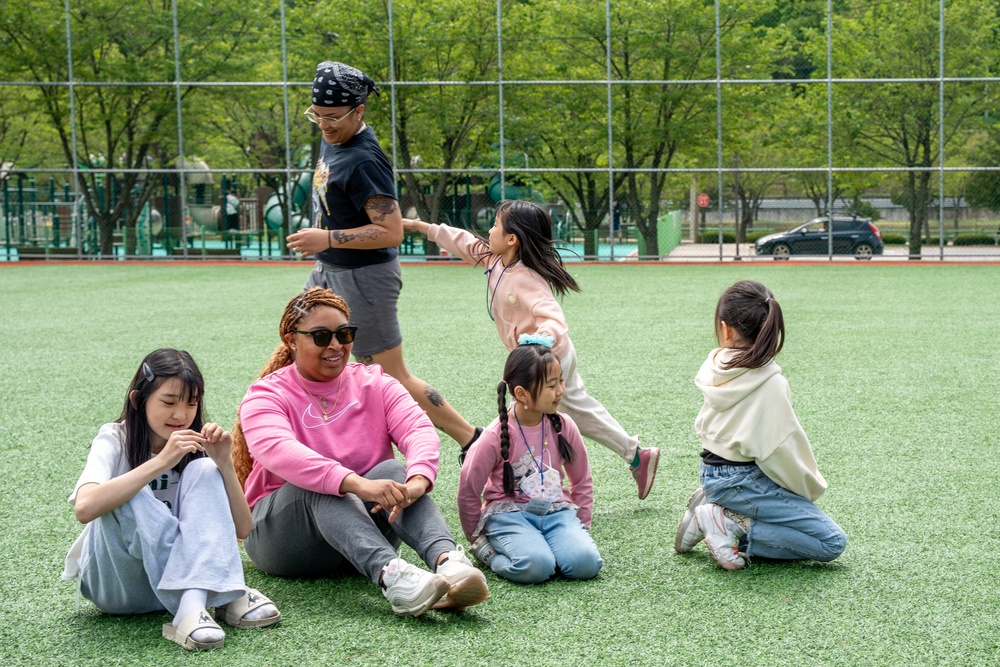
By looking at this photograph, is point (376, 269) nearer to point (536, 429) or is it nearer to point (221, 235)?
point (536, 429)

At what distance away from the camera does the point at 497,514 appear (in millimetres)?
3936

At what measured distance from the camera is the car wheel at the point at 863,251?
819 inches

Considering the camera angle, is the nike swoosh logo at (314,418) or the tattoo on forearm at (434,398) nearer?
the nike swoosh logo at (314,418)

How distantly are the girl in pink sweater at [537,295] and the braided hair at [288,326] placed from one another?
0.91 m

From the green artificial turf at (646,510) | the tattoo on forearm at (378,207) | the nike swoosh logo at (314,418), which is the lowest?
the green artificial turf at (646,510)

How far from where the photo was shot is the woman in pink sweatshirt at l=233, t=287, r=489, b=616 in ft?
11.1

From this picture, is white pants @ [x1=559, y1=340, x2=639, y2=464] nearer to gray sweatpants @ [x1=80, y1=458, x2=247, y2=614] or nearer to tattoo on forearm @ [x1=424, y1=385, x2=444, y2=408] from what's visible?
tattoo on forearm @ [x1=424, y1=385, x2=444, y2=408]

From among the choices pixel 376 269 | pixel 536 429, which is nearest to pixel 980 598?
pixel 536 429

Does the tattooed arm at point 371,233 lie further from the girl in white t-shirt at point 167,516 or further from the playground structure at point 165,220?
the playground structure at point 165,220

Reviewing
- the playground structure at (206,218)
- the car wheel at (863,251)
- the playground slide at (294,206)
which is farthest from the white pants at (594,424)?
the playground slide at (294,206)

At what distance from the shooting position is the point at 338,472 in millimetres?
3463

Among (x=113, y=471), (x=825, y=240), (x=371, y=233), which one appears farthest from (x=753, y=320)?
(x=825, y=240)

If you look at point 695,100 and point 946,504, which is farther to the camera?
point 695,100

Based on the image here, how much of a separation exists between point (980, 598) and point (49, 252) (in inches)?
864
